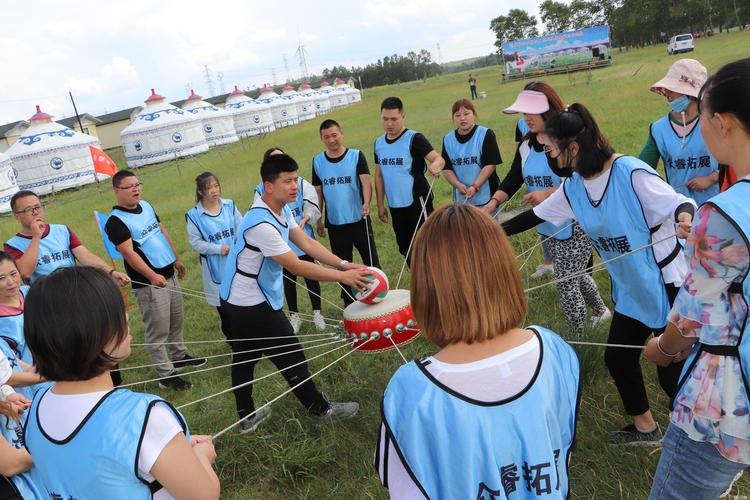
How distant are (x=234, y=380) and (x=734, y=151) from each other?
12.2 ft

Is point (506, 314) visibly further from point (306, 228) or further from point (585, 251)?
point (306, 228)

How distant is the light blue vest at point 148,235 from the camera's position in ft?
17.4

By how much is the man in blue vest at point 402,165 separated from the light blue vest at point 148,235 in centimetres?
260

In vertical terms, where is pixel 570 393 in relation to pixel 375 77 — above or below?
below

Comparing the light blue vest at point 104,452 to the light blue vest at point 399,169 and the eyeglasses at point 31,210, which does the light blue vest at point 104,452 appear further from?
the light blue vest at point 399,169

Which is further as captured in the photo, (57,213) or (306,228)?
(57,213)

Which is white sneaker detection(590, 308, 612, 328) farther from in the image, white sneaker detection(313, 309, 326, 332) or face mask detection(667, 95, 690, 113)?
white sneaker detection(313, 309, 326, 332)

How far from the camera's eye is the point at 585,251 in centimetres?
469

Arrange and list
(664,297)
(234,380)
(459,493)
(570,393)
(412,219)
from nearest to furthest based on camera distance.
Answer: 1. (459,493)
2. (570,393)
3. (664,297)
4. (234,380)
5. (412,219)

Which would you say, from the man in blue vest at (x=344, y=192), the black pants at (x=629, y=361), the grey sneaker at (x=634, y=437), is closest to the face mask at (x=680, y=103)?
the black pants at (x=629, y=361)

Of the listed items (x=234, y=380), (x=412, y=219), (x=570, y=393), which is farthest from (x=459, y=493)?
(x=412, y=219)

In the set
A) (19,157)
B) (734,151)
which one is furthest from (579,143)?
(19,157)

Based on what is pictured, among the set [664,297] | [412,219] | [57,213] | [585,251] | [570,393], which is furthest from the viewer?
[57,213]

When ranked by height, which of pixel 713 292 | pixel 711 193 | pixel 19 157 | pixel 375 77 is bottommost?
pixel 711 193
